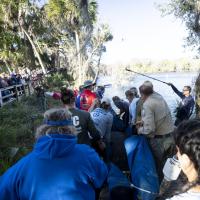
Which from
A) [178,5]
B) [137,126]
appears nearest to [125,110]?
[137,126]

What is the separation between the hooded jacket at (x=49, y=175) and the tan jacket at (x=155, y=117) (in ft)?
8.33

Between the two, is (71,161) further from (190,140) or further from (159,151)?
(159,151)

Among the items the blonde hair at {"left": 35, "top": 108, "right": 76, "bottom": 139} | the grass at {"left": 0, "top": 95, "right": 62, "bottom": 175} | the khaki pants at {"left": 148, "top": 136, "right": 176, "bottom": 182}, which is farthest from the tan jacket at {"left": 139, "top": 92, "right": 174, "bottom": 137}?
the grass at {"left": 0, "top": 95, "right": 62, "bottom": 175}

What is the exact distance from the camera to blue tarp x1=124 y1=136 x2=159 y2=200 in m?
4.53

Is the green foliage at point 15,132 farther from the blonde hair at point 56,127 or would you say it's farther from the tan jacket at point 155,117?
the blonde hair at point 56,127

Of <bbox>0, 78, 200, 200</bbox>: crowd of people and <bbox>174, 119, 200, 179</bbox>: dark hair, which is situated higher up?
<bbox>174, 119, 200, 179</bbox>: dark hair

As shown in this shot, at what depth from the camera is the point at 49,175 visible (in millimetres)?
2441

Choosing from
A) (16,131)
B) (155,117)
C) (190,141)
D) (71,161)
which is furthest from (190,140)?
(16,131)

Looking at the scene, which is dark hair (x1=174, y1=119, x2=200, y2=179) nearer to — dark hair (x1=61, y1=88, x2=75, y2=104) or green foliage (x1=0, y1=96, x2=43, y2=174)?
dark hair (x1=61, y1=88, x2=75, y2=104)

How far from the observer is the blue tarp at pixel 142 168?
4.53 m

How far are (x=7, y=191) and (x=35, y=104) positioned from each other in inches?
612

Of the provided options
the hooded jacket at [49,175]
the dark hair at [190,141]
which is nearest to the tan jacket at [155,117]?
the hooded jacket at [49,175]

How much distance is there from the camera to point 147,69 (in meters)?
97.9

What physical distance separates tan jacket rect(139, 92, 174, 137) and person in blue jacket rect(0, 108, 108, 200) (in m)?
2.49
